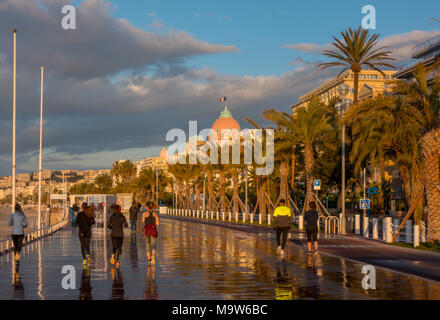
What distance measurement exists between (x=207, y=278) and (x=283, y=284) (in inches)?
78.8

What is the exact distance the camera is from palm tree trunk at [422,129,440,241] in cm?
2742

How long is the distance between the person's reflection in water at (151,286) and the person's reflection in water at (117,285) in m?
0.49

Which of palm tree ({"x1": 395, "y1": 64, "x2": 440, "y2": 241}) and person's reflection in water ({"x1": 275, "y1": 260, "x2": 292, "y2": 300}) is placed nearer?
person's reflection in water ({"x1": 275, "y1": 260, "x2": 292, "y2": 300})

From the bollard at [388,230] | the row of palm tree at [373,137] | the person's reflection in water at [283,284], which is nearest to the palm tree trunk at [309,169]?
the row of palm tree at [373,137]

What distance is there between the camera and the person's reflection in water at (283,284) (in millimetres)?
12180

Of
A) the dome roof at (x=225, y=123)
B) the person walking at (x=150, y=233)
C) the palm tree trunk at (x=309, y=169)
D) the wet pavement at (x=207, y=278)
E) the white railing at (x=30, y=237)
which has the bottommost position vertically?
the white railing at (x=30, y=237)

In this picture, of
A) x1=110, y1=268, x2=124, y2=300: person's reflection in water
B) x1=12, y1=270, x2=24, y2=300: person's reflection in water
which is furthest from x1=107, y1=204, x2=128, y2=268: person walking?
x1=12, y1=270, x2=24, y2=300: person's reflection in water

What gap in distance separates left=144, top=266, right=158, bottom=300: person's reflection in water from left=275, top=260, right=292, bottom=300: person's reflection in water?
233 centimetres

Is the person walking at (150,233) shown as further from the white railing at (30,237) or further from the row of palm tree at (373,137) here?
the row of palm tree at (373,137)

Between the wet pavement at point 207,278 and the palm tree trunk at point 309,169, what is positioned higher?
the palm tree trunk at point 309,169

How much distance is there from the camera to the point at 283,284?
14.1m

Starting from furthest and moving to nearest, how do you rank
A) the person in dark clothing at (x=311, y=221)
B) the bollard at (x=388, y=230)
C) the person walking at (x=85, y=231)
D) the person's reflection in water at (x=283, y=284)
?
the bollard at (x=388, y=230) → the person in dark clothing at (x=311, y=221) → the person walking at (x=85, y=231) → the person's reflection in water at (x=283, y=284)

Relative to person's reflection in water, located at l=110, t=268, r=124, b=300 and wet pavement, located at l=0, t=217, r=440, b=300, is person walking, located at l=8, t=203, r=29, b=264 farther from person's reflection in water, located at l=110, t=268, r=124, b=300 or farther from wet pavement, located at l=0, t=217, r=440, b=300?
person's reflection in water, located at l=110, t=268, r=124, b=300
